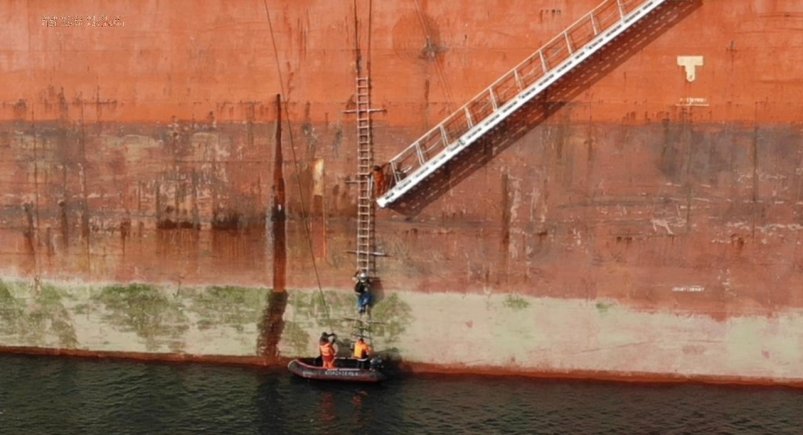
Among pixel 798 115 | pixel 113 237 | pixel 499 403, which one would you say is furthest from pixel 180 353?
pixel 798 115

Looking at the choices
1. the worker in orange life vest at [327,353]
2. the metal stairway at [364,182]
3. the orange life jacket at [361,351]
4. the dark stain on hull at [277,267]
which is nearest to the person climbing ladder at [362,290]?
the metal stairway at [364,182]

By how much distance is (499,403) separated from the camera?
1616 cm

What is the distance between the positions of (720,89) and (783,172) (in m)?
2.24

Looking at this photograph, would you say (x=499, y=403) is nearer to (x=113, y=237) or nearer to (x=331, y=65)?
(x=331, y=65)

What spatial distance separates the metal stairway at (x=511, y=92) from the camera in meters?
16.0

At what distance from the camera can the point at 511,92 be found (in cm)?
1670

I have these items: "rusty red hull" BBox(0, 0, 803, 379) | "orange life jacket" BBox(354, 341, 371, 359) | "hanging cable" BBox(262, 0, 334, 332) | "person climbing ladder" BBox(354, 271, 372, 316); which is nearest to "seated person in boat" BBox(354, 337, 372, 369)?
"orange life jacket" BBox(354, 341, 371, 359)

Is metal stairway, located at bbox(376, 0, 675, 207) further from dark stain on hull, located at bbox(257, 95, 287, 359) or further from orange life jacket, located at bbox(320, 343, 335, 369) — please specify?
orange life jacket, located at bbox(320, 343, 335, 369)

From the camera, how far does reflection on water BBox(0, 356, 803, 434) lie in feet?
49.8

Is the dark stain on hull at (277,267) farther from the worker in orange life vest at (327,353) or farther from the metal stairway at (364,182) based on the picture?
the metal stairway at (364,182)

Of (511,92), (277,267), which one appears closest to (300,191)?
(277,267)

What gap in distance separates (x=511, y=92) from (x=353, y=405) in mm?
7559

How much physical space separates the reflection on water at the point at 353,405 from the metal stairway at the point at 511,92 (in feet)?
14.6

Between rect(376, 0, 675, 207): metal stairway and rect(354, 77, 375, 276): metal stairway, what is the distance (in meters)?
0.50
